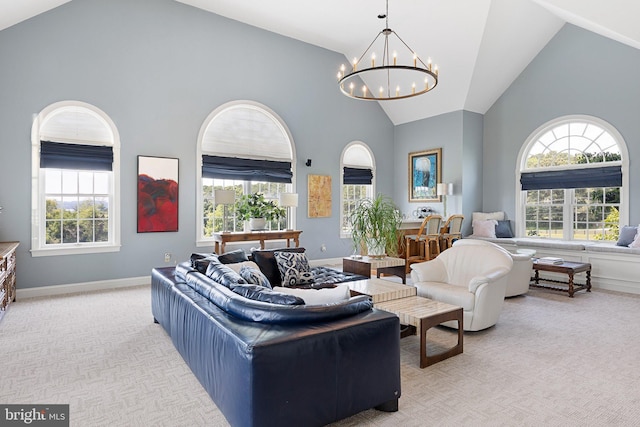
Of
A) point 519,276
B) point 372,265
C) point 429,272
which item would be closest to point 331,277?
point 372,265

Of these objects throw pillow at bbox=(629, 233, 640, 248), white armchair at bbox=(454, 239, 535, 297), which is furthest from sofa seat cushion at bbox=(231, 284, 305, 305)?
throw pillow at bbox=(629, 233, 640, 248)

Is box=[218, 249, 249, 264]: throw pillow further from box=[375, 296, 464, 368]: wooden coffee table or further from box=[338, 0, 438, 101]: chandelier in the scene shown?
box=[338, 0, 438, 101]: chandelier

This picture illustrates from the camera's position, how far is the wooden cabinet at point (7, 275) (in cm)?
425

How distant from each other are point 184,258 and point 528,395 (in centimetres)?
542

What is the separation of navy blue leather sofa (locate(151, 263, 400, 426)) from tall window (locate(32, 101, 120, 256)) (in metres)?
4.09

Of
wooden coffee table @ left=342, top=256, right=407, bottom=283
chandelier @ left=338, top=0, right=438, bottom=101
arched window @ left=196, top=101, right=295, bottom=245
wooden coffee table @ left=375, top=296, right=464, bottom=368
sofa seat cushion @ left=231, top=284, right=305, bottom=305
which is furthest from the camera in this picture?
chandelier @ left=338, top=0, right=438, bottom=101

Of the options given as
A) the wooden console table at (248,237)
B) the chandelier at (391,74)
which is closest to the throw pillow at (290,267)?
the wooden console table at (248,237)

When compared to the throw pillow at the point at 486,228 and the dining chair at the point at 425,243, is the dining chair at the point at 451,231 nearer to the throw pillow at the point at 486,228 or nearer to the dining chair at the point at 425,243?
the dining chair at the point at 425,243

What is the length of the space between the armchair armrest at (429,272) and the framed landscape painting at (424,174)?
13.9 ft

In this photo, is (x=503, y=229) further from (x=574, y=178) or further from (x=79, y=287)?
(x=79, y=287)

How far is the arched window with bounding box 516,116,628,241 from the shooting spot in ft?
22.1

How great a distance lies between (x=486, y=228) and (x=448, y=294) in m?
4.45

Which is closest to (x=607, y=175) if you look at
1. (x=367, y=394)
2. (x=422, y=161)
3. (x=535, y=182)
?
(x=535, y=182)

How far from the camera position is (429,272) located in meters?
4.50
